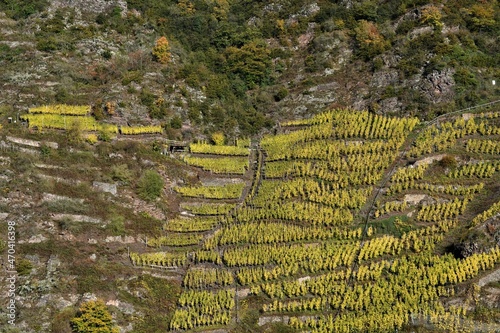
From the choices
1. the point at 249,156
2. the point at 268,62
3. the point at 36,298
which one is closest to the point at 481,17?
the point at 268,62

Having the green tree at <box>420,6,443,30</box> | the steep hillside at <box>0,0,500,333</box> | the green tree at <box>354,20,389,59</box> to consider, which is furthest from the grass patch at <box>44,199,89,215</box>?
the green tree at <box>420,6,443,30</box>

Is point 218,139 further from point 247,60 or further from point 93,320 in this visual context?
point 93,320

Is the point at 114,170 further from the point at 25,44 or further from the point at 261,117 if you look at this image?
the point at 25,44

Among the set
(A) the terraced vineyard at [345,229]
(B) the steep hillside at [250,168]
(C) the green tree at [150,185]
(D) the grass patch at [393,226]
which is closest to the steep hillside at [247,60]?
(B) the steep hillside at [250,168]

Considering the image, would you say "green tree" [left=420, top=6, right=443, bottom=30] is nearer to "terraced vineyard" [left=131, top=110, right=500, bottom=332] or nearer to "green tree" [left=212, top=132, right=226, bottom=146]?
"terraced vineyard" [left=131, top=110, right=500, bottom=332]

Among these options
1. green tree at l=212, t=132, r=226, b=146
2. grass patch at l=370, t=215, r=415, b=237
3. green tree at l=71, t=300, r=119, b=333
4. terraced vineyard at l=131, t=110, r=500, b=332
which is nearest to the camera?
green tree at l=71, t=300, r=119, b=333

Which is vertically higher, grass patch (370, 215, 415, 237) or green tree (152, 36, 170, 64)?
green tree (152, 36, 170, 64)

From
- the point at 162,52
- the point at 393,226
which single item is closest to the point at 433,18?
the point at 162,52
